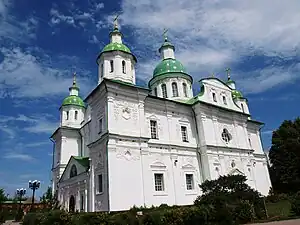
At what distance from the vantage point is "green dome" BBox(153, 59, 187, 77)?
99.7 feet

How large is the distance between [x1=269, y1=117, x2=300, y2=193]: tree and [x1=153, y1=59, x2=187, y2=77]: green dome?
17317 mm

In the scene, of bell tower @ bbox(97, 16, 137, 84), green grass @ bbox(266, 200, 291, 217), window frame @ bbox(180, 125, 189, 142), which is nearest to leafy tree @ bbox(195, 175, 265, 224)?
green grass @ bbox(266, 200, 291, 217)

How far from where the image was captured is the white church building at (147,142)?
740 inches

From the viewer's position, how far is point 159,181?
20.8 m

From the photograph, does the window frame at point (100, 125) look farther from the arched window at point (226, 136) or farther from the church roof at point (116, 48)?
the arched window at point (226, 136)

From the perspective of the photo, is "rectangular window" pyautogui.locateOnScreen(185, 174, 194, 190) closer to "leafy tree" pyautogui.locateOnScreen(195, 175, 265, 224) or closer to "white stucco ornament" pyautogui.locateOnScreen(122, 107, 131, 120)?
"leafy tree" pyautogui.locateOnScreen(195, 175, 265, 224)

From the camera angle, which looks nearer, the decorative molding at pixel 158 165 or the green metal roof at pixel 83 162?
the decorative molding at pixel 158 165

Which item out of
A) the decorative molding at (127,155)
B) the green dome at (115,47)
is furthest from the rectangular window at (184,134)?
the green dome at (115,47)

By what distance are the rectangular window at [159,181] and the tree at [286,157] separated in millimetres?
20111

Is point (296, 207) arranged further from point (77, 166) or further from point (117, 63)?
point (77, 166)

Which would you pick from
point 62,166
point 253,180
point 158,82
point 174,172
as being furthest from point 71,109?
point 253,180

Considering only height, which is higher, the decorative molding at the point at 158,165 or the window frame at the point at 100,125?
the window frame at the point at 100,125

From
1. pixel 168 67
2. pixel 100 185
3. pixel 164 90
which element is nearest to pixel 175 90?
pixel 164 90

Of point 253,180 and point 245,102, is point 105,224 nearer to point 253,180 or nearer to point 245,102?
point 253,180
